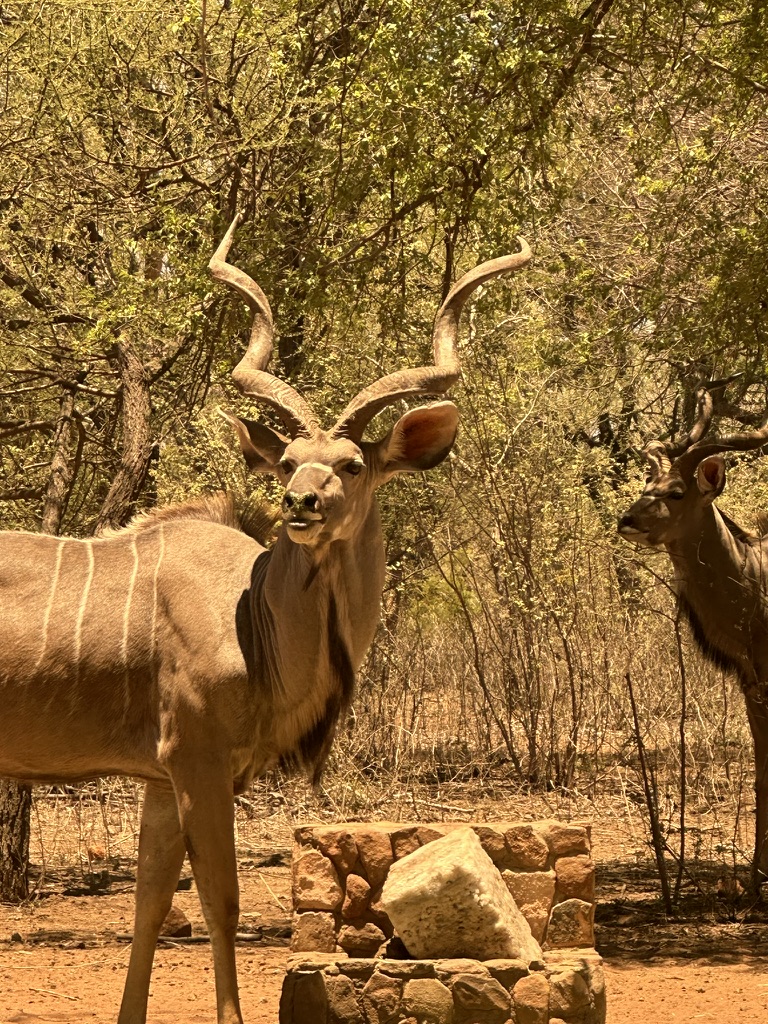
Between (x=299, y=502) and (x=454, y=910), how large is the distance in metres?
1.12

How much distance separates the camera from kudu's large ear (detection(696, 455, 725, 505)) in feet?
21.7

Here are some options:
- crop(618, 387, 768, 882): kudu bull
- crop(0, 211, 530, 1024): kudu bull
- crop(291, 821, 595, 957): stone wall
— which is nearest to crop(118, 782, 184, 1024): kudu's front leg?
crop(0, 211, 530, 1024): kudu bull

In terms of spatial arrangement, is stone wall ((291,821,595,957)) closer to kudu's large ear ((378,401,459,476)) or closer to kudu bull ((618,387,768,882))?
kudu's large ear ((378,401,459,476))

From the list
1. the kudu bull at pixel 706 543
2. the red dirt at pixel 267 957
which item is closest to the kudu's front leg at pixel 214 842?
the red dirt at pixel 267 957

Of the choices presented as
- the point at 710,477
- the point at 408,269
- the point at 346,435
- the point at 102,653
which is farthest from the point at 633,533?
the point at 102,653

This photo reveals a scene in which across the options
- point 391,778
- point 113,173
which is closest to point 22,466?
point 113,173

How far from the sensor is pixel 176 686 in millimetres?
4133

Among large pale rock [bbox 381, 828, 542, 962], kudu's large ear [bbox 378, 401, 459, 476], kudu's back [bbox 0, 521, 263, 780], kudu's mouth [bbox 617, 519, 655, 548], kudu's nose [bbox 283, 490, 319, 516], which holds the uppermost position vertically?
kudu's mouth [bbox 617, 519, 655, 548]

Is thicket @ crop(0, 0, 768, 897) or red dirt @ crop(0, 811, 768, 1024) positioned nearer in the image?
red dirt @ crop(0, 811, 768, 1024)

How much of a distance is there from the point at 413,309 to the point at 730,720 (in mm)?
2967

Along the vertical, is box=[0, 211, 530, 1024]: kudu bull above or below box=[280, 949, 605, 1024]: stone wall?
above

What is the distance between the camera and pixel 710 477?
671cm

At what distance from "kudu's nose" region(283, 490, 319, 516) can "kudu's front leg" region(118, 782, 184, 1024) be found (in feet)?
3.27

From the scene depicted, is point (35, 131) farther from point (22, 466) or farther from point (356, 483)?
point (356, 483)
